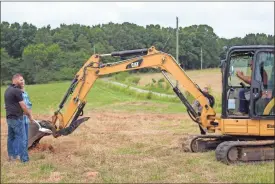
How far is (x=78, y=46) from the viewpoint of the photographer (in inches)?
3211

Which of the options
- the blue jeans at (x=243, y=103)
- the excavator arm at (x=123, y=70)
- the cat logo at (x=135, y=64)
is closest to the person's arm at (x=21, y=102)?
the excavator arm at (x=123, y=70)

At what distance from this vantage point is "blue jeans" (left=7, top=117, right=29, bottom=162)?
9.98 metres

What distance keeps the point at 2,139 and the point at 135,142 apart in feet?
13.8

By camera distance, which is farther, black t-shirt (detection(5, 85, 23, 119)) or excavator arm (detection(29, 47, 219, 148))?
Result: excavator arm (detection(29, 47, 219, 148))

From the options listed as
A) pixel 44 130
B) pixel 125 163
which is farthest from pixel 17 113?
pixel 125 163

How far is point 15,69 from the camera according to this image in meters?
75.4

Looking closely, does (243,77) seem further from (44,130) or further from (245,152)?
(44,130)

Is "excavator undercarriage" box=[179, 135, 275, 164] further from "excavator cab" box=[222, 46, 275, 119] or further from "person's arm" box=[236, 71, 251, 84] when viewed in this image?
"person's arm" box=[236, 71, 251, 84]

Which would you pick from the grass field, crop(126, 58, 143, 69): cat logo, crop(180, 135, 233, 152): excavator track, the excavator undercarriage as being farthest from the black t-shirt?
the excavator undercarriage

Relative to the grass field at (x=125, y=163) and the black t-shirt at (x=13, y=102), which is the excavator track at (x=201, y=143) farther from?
the black t-shirt at (x=13, y=102)

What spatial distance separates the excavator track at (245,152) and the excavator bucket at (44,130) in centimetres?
358

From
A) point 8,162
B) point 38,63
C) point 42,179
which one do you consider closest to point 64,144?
point 8,162

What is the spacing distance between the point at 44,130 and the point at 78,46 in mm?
71165

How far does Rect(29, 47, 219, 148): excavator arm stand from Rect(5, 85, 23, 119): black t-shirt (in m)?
1.32
